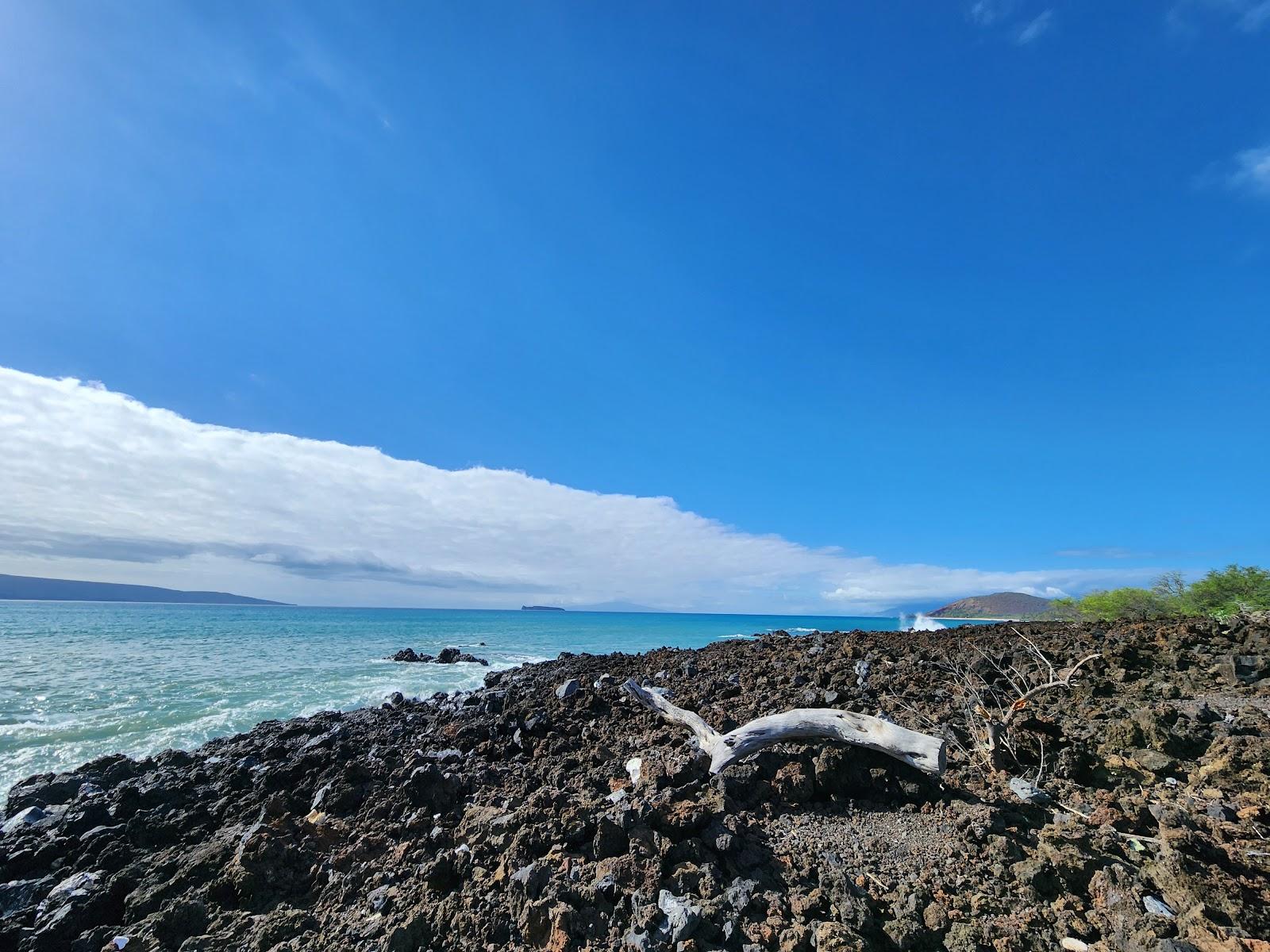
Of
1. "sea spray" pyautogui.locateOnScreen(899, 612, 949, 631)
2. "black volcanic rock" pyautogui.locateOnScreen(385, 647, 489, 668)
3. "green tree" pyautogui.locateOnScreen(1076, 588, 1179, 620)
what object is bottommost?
"black volcanic rock" pyautogui.locateOnScreen(385, 647, 489, 668)

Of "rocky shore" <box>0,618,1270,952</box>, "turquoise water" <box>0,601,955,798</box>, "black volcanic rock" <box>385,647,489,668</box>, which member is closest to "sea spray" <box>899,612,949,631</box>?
"turquoise water" <box>0,601,955,798</box>

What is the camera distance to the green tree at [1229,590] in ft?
77.1

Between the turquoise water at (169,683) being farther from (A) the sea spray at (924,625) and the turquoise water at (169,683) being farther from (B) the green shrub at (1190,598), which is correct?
(B) the green shrub at (1190,598)

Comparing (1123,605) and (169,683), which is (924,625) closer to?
(1123,605)

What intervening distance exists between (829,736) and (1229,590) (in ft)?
100

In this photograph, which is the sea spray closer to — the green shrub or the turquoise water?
the green shrub

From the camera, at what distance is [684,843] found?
451 cm

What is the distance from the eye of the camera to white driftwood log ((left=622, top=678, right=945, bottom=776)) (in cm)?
553

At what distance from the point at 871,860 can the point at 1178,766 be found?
12.5ft

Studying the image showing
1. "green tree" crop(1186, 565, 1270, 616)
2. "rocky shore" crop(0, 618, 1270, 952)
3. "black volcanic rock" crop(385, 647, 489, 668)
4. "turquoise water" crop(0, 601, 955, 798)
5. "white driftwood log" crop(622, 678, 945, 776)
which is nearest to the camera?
"rocky shore" crop(0, 618, 1270, 952)

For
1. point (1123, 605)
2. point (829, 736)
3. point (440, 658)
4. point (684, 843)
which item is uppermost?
point (1123, 605)

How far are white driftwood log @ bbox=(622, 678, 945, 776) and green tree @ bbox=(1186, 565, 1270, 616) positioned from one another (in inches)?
1042

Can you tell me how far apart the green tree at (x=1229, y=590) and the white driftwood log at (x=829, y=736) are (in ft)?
86.9

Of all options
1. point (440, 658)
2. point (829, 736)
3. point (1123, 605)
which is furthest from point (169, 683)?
point (1123, 605)
